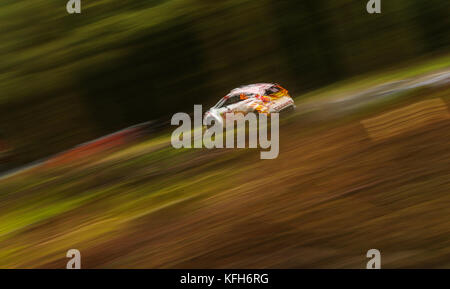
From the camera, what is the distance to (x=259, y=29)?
831 cm

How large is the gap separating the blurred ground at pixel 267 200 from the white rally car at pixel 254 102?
1.05ft

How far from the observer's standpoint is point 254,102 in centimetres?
586

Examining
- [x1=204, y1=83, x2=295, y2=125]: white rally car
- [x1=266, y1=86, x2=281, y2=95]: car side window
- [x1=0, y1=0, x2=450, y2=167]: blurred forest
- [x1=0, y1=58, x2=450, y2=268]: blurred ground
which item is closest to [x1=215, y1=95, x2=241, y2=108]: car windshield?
[x1=204, y1=83, x2=295, y2=125]: white rally car

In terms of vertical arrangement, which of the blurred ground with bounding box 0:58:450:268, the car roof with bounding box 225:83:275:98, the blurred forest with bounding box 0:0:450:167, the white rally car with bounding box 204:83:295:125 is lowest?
the blurred ground with bounding box 0:58:450:268

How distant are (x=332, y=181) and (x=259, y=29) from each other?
12.3 ft

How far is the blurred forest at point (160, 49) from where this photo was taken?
801 centimetres

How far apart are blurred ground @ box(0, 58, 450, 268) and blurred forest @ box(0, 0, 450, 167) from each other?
54.8 inches

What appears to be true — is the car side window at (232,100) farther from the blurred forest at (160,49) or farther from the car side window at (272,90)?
the blurred forest at (160,49)

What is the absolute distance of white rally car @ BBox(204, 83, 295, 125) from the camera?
5863mm

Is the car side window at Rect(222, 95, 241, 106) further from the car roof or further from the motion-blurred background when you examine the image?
the motion-blurred background

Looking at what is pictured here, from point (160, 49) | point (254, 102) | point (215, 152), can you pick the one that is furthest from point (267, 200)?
point (160, 49)

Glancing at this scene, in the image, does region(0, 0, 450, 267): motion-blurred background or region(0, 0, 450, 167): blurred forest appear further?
region(0, 0, 450, 167): blurred forest

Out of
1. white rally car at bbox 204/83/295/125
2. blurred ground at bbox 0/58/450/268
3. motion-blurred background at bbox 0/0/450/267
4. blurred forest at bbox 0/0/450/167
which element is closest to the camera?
blurred ground at bbox 0/58/450/268
